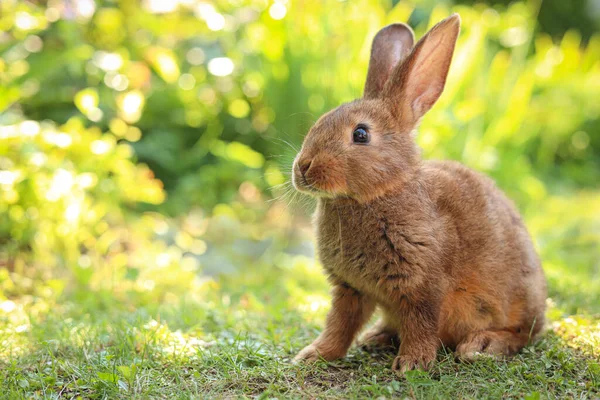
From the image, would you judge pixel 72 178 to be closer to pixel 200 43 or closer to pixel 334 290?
pixel 334 290

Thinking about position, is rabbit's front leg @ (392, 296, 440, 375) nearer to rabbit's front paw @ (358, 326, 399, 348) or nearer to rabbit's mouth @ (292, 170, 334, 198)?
rabbit's front paw @ (358, 326, 399, 348)

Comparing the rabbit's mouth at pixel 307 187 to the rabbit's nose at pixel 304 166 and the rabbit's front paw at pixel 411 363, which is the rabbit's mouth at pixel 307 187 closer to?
the rabbit's nose at pixel 304 166

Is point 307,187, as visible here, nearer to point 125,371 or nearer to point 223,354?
Result: point 223,354

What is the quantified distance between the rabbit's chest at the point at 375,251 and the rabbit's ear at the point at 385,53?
681mm

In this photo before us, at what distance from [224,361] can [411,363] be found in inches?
33.4

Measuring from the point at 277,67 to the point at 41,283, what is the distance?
3.13m

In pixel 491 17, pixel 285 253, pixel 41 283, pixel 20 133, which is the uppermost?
pixel 491 17

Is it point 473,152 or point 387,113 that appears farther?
point 473,152

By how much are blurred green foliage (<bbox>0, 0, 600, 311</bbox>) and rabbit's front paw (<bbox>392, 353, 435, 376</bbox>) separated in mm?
1891

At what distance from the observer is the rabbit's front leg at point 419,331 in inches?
107

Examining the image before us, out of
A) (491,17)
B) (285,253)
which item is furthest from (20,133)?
(491,17)

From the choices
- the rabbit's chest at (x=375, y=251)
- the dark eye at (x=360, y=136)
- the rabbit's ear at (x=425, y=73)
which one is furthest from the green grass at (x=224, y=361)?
the rabbit's ear at (x=425, y=73)

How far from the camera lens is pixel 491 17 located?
9016 millimetres

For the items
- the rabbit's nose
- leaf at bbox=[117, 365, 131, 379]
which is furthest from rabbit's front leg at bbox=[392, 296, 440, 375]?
leaf at bbox=[117, 365, 131, 379]
